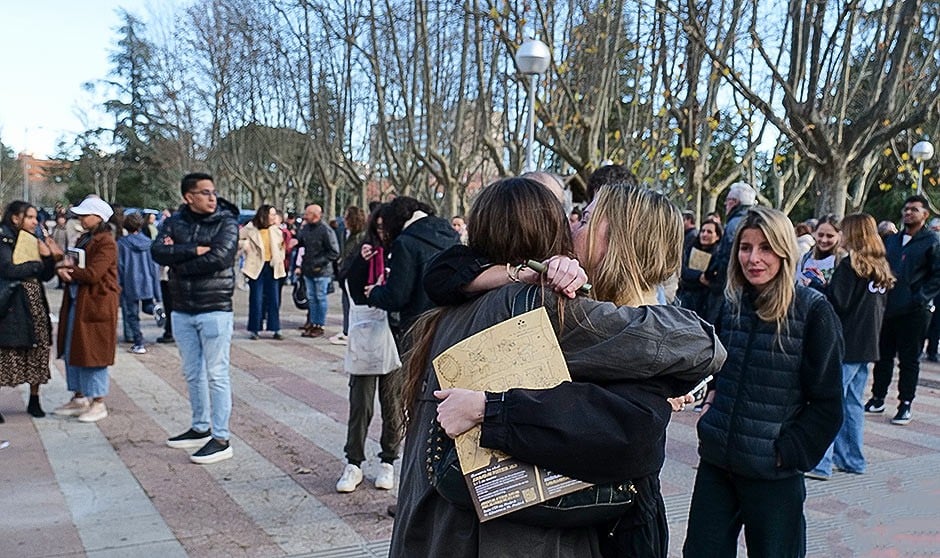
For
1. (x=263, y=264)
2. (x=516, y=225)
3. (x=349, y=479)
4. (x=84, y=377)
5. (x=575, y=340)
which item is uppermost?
(x=516, y=225)

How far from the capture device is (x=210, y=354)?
5891 mm

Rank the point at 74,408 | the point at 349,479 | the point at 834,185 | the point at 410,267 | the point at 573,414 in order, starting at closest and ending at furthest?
1. the point at 573,414
2. the point at 410,267
3. the point at 349,479
4. the point at 74,408
5. the point at 834,185

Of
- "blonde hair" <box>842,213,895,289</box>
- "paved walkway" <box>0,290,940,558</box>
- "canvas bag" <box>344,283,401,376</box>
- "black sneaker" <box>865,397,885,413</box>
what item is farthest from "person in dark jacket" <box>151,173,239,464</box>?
"black sneaker" <box>865,397,885,413</box>

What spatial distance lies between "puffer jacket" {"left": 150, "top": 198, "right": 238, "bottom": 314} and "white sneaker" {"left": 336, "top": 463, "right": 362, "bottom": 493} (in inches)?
63.5

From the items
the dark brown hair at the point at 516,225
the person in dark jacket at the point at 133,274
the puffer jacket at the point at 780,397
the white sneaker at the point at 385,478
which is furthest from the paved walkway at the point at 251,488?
the dark brown hair at the point at 516,225

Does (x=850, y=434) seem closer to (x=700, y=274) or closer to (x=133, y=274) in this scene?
(x=700, y=274)

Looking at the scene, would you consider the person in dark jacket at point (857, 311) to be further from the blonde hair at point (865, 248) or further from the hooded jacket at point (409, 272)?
the hooded jacket at point (409, 272)

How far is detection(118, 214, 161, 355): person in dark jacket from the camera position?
1055 centimetres

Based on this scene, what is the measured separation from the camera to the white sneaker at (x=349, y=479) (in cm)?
526

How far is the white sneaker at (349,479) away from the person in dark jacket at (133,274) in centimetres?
619

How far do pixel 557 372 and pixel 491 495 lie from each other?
0.31 metres

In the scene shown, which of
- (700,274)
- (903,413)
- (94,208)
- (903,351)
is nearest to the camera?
(94,208)

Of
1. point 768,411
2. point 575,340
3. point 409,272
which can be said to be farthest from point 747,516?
point 409,272

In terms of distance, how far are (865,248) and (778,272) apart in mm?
3090
